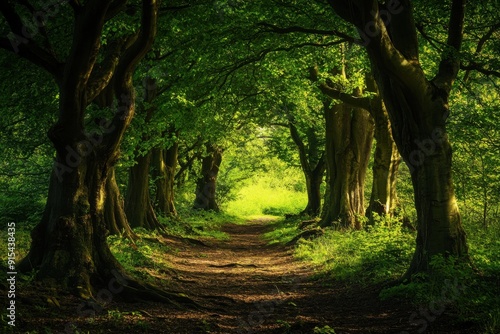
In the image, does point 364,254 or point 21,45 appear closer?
point 21,45

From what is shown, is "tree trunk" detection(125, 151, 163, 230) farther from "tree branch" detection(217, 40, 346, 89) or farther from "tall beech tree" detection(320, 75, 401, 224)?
"tall beech tree" detection(320, 75, 401, 224)

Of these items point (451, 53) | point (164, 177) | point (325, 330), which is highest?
point (451, 53)

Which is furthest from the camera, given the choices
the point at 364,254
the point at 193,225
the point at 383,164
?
the point at 193,225

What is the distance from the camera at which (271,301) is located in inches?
376

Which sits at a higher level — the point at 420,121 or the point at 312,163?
the point at 312,163

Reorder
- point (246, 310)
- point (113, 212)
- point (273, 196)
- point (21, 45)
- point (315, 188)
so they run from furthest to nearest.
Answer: point (273, 196)
point (315, 188)
point (113, 212)
point (246, 310)
point (21, 45)

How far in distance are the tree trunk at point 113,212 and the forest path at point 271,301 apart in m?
1.71

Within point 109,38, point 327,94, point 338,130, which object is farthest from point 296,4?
point 338,130

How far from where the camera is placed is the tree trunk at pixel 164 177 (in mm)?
24578

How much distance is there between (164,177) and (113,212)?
1056cm

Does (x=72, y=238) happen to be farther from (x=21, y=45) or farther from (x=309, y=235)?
(x=309, y=235)

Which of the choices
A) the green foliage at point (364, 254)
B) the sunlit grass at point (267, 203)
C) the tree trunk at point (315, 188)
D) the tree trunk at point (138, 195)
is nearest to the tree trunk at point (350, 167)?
the green foliage at point (364, 254)

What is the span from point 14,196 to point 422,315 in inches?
704

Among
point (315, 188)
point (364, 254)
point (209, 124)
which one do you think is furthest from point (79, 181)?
point (315, 188)
